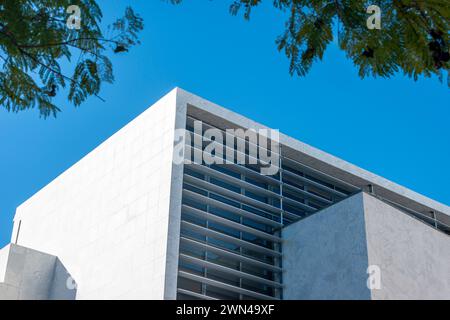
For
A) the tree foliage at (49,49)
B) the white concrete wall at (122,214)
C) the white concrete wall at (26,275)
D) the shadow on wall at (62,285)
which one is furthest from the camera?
the white concrete wall at (26,275)

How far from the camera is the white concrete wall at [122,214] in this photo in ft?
43.7

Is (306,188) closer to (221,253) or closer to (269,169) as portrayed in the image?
(269,169)

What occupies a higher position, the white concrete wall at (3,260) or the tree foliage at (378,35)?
the white concrete wall at (3,260)

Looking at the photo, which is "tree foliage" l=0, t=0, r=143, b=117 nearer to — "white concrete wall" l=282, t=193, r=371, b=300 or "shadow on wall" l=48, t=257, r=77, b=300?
"white concrete wall" l=282, t=193, r=371, b=300

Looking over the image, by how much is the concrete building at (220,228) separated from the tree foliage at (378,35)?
8.89 m

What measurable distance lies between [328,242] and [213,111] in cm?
391

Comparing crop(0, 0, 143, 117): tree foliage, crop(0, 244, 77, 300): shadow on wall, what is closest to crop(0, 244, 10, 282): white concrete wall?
crop(0, 244, 77, 300): shadow on wall

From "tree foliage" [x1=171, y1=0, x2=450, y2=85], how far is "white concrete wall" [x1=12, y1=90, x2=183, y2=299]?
8889mm

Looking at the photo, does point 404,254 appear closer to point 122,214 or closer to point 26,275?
point 122,214

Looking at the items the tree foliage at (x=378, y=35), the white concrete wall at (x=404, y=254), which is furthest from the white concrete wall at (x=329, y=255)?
the tree foliage at (x=378, y=35)

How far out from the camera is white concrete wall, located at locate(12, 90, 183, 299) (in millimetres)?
13320

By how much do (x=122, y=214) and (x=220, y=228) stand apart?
2.28 metres

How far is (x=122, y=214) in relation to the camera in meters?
15.1

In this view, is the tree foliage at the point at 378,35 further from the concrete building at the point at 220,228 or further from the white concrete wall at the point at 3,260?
the white concrete wall at the point at 3,260
